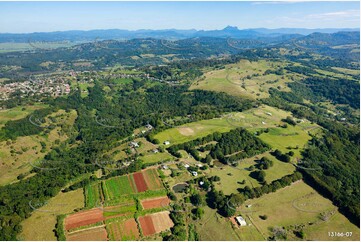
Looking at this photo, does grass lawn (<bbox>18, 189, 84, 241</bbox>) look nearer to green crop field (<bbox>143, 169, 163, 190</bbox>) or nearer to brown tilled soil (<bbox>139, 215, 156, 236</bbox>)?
brown tilled soil (<bbox>139, 215, 156, 236</bbox>)

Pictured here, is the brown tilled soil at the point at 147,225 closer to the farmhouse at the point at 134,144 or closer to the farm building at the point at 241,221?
the farm building at the point at 241,221

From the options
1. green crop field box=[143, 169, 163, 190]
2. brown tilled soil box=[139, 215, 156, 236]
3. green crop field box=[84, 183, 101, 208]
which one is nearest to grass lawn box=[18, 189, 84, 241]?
green crop field box=[84, 183, 101, 208]

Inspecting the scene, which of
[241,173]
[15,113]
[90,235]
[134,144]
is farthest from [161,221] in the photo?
[15,113]

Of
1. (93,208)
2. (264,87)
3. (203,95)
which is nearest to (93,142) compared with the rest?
(93,208)

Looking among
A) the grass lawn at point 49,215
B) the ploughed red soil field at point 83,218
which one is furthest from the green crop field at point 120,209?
Result: the grass lawn at point 49,215

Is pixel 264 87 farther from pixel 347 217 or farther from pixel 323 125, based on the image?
pixel 347 217

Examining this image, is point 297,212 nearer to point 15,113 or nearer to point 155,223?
point 155,223
